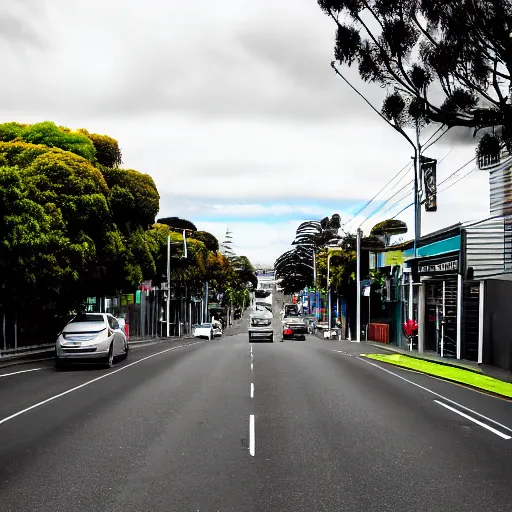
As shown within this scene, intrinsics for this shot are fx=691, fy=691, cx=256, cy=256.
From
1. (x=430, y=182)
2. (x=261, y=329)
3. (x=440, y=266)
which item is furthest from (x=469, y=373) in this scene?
(x=261, y=329)

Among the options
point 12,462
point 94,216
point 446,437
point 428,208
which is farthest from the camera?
point 428,208

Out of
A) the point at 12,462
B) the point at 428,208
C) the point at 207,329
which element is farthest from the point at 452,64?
the point at 207,329

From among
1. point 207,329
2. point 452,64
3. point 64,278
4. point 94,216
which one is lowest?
point 207,329

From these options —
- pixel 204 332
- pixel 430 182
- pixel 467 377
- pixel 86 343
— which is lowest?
pixel 204 332

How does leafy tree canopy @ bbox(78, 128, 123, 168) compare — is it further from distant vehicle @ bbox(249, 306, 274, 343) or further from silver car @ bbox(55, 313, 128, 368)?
distant vehicle @ bbox(249, 306, 274, 343)

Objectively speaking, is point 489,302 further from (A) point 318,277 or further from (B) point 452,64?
(A) point 318,277

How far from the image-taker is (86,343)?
21672 mm

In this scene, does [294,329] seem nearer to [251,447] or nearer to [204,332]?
[204,332]

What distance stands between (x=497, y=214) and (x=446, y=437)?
18829 mm

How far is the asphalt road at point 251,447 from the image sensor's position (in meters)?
7.01

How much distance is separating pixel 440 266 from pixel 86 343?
17014 millimetres

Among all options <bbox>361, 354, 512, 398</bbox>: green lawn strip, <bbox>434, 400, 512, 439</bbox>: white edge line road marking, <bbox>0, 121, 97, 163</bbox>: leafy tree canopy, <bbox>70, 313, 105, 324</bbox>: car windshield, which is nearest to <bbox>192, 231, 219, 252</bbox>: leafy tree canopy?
<bbox>0, 121, 97, 163</bbox>: leafy tree canopy

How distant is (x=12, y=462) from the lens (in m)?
8.69

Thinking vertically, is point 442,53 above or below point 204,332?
above
